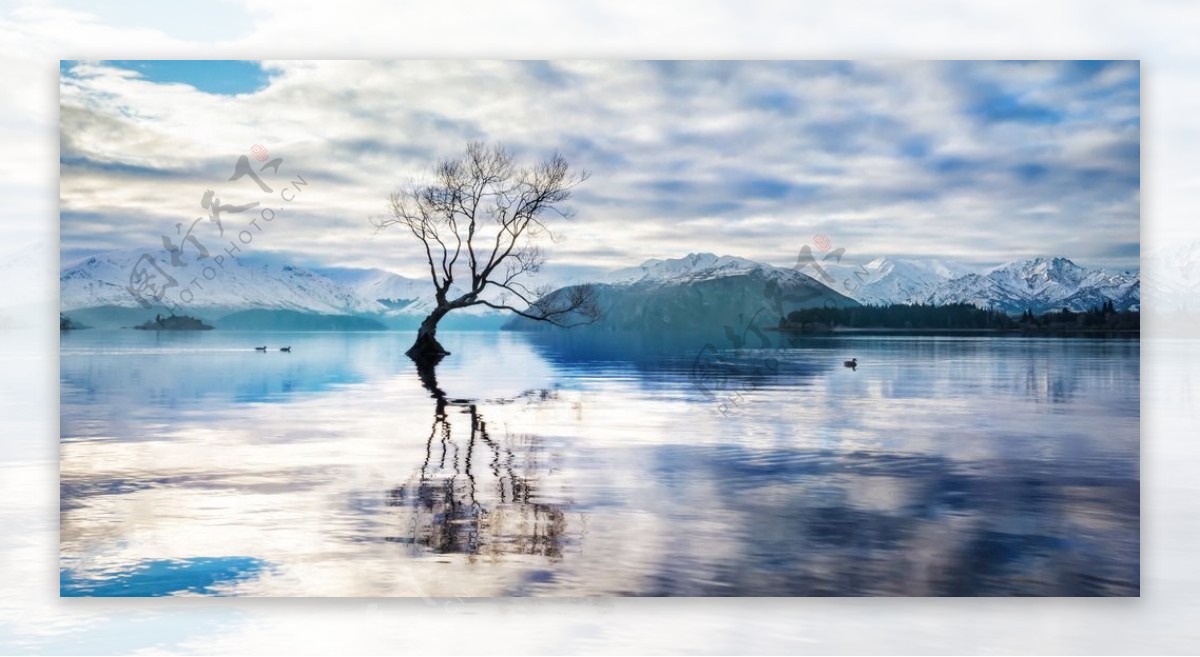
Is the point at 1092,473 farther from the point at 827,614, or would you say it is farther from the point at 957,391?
the point at 827,614

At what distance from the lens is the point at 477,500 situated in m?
8.13

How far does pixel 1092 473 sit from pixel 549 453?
434 centimetres

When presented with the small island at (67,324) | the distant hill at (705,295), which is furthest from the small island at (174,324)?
the distant hill at (705,295)

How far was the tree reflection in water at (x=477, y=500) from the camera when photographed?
7.65 metres

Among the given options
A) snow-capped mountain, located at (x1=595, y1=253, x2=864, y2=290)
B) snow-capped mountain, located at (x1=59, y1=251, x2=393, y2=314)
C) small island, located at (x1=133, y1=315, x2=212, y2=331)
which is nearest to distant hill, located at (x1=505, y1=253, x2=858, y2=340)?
snow-capped mountain, located at (x1=595, y1=253, x2=864, y2=290)

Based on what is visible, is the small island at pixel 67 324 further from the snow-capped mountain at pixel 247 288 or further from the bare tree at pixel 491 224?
the bare tree at pixel 491 224

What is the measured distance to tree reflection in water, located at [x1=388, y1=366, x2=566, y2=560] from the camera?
25.1ft

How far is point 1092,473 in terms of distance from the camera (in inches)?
338

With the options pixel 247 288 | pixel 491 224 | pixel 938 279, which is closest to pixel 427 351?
pixel 491 224

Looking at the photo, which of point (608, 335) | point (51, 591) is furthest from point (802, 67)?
point (51, 591)

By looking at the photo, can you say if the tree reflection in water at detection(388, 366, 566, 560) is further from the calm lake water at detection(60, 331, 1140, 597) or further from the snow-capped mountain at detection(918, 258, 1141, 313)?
the snow-capped mountain at detection(918, 258, 1141, 313)

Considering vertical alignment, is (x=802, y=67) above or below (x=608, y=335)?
above

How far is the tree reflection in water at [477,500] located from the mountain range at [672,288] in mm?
1451

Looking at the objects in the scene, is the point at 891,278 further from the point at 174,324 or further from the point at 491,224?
the point at 174,324
